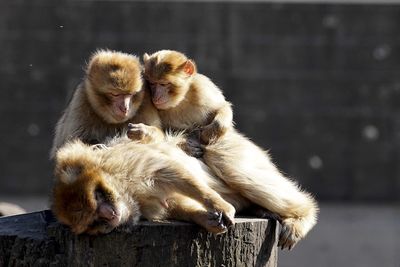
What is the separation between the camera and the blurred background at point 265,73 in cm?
1133

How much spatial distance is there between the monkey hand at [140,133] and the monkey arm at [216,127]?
1.27 feet

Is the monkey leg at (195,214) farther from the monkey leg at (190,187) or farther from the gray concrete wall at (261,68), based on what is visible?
the gray concrete wall at (261,68)

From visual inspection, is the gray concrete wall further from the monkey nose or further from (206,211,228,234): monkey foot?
(206,211,228,234): monkey foot

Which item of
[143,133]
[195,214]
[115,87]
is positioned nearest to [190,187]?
[195,214]

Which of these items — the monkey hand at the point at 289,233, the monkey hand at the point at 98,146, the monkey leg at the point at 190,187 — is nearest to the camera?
the monkey leg at the point at 190,187

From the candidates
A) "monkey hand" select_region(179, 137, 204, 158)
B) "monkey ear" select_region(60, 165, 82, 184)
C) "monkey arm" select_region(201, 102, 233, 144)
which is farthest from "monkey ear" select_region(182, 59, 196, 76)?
"monkey ear" select_region(60, 165, 82, 184)

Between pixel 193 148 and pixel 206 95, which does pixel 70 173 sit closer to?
pixel 193 148

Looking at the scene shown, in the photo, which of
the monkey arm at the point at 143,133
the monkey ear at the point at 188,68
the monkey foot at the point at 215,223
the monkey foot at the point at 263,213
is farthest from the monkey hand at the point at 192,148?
the monkey foot at the point at 215,223

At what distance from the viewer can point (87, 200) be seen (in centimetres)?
484

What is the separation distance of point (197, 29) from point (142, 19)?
23.7 inches

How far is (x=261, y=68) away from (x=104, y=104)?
5754 mm

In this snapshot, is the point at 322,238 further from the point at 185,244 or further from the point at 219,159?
the point at 185,244

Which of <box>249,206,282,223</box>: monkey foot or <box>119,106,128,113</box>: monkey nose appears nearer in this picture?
<box>249,206,282,223</box>: monkey foot

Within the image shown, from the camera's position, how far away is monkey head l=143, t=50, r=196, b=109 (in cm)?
594
